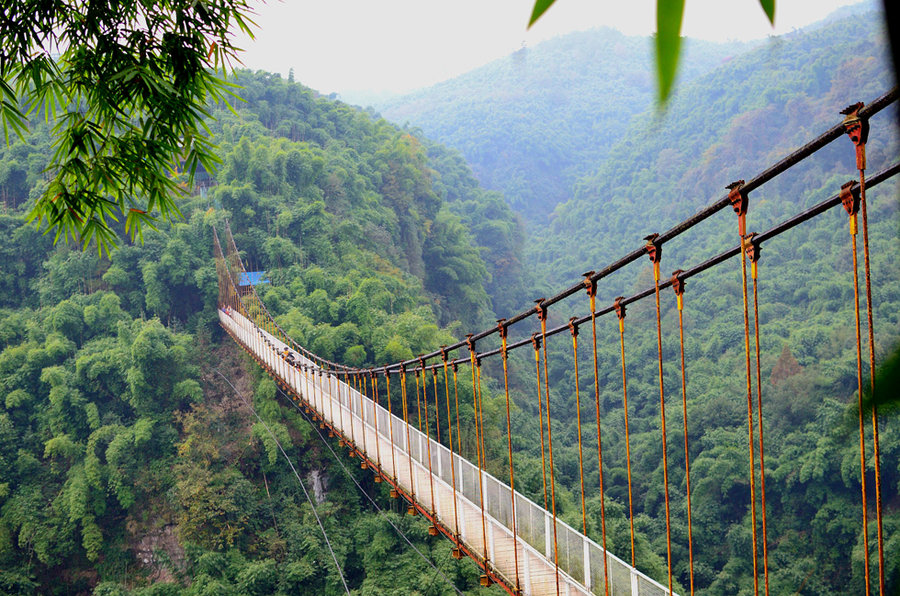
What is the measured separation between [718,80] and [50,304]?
38.8 meters

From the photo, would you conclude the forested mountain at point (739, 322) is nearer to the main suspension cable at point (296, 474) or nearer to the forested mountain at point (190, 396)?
the main suspension cable at point (296, 474)

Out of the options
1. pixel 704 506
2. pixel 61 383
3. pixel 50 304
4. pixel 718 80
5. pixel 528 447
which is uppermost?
pixel 718 80

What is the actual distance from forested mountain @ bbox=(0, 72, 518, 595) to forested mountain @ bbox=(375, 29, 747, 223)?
31591 mm

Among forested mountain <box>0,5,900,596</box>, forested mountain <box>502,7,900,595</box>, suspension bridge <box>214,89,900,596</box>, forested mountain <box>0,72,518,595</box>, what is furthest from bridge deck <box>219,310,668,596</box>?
forested mountain <box>0,72,518,595</box>

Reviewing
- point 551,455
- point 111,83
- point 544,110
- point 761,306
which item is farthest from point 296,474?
point 544,110

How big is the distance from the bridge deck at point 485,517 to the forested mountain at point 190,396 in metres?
4.53

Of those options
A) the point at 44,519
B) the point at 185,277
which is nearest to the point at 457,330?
the point at 185,277

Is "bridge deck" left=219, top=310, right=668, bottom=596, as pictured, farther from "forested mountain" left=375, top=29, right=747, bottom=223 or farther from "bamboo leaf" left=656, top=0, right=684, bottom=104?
"forested mountain" left=375, top=29, right=747, bottom=223

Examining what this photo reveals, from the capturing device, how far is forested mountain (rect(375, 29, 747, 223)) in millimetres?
55906

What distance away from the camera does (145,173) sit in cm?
220

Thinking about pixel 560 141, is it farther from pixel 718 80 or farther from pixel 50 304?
pixel 50 304

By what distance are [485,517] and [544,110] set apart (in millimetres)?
Answer: 59951

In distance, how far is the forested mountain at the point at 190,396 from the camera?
13414mm

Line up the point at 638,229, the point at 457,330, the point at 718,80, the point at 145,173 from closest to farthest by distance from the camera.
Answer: the point at 145,173, the point at 457,330, the point at 638,229, the point at 718,80
